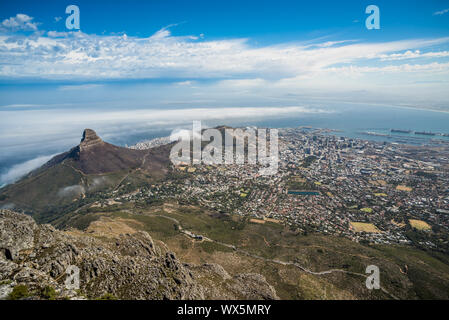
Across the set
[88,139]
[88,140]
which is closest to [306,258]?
[88,140]

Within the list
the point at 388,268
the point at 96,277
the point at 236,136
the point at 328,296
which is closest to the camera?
the point at 96,277

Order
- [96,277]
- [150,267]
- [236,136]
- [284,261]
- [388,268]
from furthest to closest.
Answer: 1. [236,136]
2. [284,261]
3. [388,268]
4. [150,267]
5. [96,277]

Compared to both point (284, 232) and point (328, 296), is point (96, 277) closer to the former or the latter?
point (328, 296)

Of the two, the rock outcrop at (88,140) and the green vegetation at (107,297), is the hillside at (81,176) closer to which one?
the rock outcrop at (88,140)

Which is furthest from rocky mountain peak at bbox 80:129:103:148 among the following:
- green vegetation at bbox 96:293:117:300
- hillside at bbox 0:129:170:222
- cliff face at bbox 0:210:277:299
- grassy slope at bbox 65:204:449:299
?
green vegetation at bbox 96:293:117:300

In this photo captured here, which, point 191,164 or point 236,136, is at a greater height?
point 236,136

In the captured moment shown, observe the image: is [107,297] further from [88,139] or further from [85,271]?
[88,139]

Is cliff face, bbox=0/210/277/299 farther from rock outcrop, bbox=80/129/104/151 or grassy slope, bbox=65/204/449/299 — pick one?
rock outcrop, bbox=80/129/104/151
